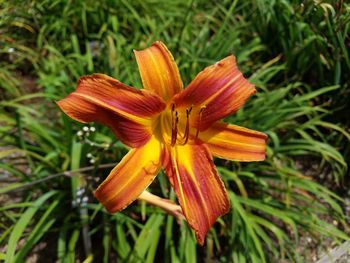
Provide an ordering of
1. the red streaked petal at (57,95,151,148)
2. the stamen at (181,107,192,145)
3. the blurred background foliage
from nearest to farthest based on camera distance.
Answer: the red streaked petal at (57,95,151,148) < the stamen at (181,107,192,145) < the blurred background foliage

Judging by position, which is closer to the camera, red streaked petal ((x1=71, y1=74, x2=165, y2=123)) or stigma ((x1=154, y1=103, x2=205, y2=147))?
red streaked petal ((x1=71, y1=74, x2=165, y2=123))

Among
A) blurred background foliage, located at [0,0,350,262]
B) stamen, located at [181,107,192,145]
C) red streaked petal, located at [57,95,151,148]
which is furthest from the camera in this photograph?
blurred background foliage, located at [0,0,350,262]

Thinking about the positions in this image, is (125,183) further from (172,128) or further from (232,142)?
(232,142)

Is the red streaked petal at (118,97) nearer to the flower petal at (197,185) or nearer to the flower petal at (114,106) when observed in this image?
the flower petal at (114,106)

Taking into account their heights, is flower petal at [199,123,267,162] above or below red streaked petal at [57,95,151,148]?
below

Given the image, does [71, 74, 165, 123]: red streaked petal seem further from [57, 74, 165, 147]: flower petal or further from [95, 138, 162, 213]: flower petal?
[95, 138, 162, 213]: flower petal

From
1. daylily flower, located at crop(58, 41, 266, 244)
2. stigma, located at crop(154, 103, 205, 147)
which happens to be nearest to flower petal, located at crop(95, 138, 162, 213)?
daylily flower, located at crop(58, 41, 266, 244)

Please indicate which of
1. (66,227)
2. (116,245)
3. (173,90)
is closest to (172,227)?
(116,245)
